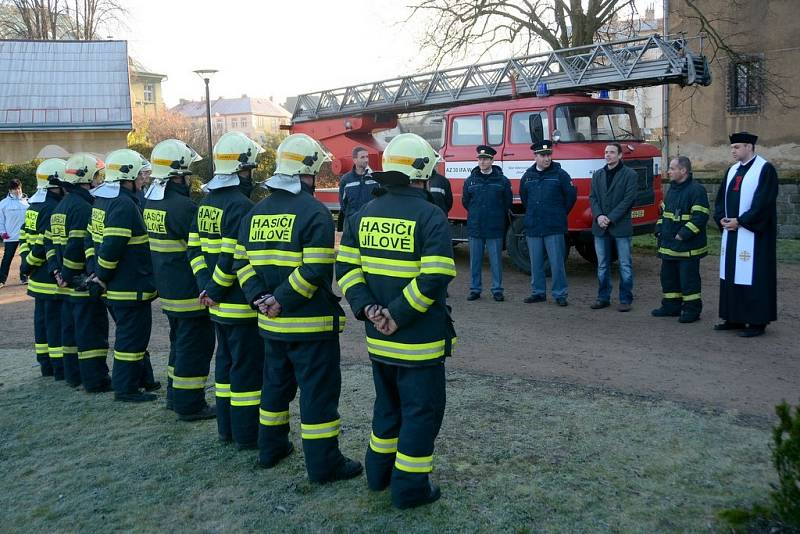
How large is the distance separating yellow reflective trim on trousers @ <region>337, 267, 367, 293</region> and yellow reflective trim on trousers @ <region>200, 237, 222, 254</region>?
4.43 feet

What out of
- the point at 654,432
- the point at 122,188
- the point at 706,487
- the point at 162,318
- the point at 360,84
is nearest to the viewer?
the point at 706,487

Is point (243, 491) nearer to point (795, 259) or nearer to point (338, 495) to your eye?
point (338, 495)

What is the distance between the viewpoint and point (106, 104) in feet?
82.3

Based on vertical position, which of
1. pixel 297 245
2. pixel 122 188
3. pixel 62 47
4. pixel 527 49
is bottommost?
pixel 297 245

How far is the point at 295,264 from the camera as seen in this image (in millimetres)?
4414

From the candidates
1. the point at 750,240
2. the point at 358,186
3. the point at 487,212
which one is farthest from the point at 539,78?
the point at 750,240

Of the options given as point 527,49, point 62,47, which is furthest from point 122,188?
point 62,47

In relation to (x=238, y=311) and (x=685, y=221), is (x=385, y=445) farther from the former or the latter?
(x=685, y=221)

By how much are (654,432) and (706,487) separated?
33.3 inches

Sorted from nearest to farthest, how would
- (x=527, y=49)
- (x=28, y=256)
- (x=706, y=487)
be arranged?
1. (x=706, y=487)
2. (x=28, y=256)
3. (x=527, y=49)

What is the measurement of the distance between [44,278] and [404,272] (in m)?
4.72

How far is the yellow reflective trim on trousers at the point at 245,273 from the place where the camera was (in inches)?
181

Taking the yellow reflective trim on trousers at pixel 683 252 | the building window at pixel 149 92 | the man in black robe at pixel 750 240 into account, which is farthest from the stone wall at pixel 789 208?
the building window at pixel 149 92

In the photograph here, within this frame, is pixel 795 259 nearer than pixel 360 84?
Yes
